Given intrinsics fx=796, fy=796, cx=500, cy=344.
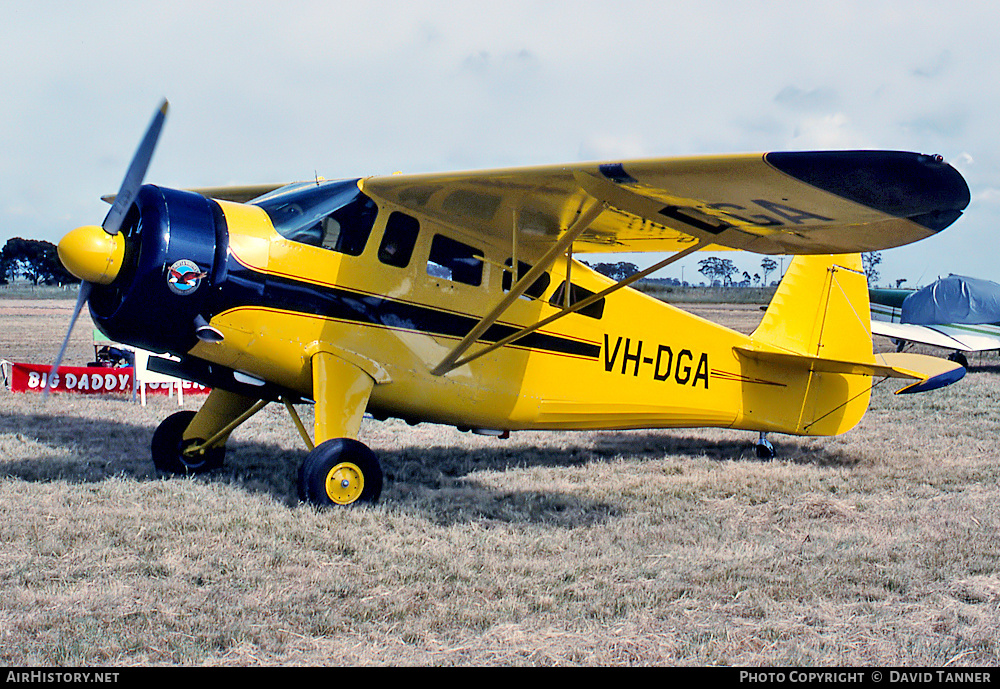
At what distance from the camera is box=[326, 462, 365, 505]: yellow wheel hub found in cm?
536

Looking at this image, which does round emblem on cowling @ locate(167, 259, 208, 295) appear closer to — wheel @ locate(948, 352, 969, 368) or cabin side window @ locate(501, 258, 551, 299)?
cabin side window @ locate(501, 258, 551, 299)

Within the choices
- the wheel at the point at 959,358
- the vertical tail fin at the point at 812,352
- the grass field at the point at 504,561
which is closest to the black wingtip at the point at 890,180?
the grass field at the point at 504,561

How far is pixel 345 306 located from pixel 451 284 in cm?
89

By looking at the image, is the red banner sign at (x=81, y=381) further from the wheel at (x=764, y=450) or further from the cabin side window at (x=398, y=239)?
the wheel at (x=764, y=450)

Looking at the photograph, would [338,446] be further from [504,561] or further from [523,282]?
[523,282]

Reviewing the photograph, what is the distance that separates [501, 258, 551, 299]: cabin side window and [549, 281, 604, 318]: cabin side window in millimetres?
126

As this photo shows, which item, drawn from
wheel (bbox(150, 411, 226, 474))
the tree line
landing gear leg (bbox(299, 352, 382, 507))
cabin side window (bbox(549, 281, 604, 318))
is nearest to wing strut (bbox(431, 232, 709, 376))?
cabin side window (bbox(549, 281, 604, 318))

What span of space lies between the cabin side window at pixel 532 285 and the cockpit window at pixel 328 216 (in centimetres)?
126

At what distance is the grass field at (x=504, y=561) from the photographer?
3.39 meters

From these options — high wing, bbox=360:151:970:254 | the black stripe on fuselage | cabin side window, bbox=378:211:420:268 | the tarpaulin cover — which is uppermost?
the tarpaulin cover

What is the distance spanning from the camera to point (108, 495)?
5637 mm

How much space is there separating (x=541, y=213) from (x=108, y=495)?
3.72m

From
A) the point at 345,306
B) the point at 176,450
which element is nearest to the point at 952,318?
the point at 345,306

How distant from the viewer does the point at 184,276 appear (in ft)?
16.5
